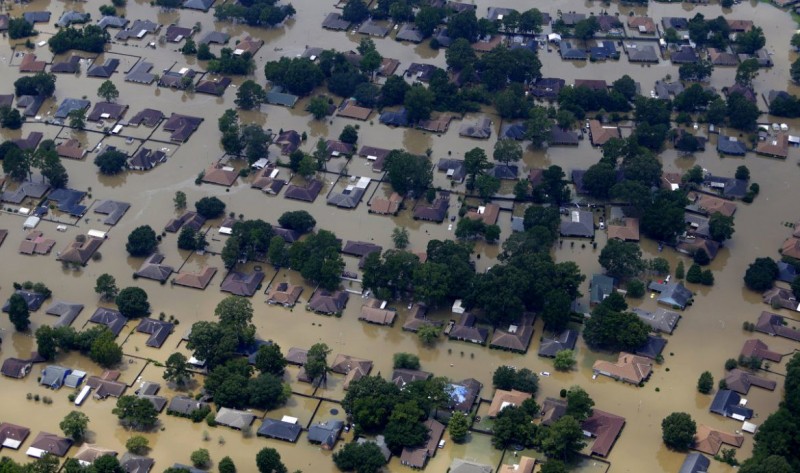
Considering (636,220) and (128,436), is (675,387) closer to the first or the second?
(636,220)

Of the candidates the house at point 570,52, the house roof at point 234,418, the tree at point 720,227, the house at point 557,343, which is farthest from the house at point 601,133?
the house roof at point 234,418

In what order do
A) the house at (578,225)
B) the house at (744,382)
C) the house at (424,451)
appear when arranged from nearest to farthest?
the house at (424,451) → the house at (744,382) → the house at (578,225)

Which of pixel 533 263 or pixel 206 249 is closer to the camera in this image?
pixel 533 263

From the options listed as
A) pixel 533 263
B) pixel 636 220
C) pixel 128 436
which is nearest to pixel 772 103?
pixel 636 220

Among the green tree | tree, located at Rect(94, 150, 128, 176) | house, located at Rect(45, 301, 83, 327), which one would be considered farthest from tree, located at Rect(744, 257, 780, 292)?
tree, located at Rect(94, 150, 128, 176)

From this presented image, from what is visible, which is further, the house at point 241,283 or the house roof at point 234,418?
the house at point 241,283

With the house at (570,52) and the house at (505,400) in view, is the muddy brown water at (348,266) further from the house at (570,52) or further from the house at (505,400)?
the house at (505,400)

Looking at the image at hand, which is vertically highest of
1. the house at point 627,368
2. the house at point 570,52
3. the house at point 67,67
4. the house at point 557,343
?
the house at point 570,52
